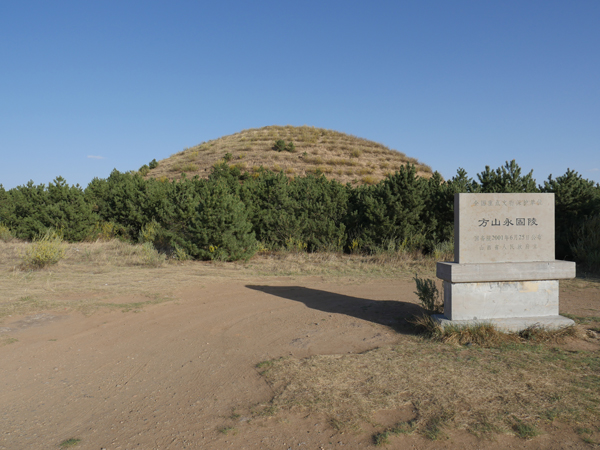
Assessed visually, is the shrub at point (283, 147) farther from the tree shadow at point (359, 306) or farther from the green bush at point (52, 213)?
the tree shadow at point (359, 306)

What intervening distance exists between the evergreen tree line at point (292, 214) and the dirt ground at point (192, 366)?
4495 mm

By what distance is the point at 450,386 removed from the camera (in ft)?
13.5

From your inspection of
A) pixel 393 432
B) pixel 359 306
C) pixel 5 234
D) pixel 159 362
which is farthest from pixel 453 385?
pixel 5 234

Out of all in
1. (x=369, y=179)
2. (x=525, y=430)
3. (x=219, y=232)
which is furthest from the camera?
(x=369, y=179)

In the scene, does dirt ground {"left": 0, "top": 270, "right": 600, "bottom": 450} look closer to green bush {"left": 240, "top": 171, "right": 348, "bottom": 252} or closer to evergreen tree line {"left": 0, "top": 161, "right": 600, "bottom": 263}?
evergreen tree line {"left": 0, "top": 161, "right": 600, "bottom": 263}

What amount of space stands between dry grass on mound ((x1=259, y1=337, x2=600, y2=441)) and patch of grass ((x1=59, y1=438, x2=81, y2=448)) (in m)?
1.64

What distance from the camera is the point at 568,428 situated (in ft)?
11.0

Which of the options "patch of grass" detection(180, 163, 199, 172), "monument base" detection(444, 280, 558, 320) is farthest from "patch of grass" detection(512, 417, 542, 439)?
"patch of grass" detection(180, 163, 199, 172)

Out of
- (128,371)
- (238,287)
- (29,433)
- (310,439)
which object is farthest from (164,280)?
(310,439)

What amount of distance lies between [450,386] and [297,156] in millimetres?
35373

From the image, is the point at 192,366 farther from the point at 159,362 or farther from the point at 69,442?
the point at 69,442

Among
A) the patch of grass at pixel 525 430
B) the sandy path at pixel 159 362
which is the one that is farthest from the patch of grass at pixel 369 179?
the patch of grass at pixel 525 430

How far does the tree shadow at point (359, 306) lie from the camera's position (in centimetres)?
671

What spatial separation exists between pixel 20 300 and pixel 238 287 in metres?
4.15
